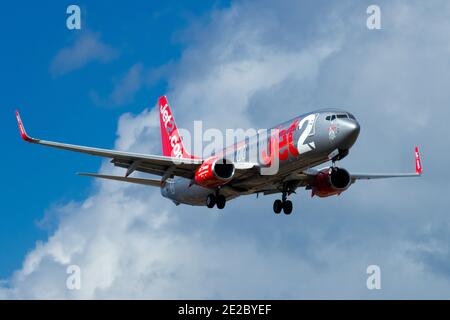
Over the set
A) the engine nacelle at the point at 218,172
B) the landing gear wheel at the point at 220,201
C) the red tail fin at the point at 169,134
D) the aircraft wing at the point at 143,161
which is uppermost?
the red tail fin at the point at 169,134

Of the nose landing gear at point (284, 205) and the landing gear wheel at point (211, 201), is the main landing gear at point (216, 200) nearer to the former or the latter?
the landing gear wheel at point (211, 201)

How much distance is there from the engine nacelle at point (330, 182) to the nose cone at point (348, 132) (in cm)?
583

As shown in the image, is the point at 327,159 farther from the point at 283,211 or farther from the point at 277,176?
the point at 283,211

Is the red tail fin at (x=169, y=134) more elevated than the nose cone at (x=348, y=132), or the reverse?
the red tail fin at (x=169, y=134)

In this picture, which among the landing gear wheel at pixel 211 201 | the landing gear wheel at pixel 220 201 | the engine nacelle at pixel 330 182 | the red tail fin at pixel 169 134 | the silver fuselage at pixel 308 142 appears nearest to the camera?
the silver fuselage at pixel 308 142

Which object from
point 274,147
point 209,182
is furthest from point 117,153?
point 274,147

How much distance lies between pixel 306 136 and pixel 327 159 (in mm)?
1941

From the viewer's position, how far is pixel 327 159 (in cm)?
5559

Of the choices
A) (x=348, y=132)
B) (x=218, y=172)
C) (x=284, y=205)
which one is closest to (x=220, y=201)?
(x=218, y=172)

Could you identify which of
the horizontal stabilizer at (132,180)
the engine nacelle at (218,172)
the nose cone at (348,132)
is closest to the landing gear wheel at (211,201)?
the engine nacelle at (218,172)

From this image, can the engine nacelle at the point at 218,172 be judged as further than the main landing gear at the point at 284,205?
No

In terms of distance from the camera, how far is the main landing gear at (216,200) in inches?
2437
